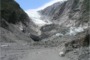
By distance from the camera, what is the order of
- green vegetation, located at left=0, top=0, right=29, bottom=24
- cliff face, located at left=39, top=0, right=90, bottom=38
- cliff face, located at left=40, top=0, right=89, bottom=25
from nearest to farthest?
green vegetation, located at left=0, top=0, right=29, bottom=24, cliff face, located at left=39, top=0, right=90, bottom=38, cliff face, located at left=40, top=0, right=89, bottom=25

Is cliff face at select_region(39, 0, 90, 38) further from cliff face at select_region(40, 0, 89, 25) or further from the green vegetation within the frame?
the green vegetation

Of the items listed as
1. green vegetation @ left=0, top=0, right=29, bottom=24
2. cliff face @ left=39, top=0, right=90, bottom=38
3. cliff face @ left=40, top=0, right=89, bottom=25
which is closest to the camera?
green vegetation @ left=0, top=0, right=29, bottom=24

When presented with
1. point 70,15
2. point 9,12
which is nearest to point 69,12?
point 70,15

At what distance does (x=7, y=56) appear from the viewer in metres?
13.0

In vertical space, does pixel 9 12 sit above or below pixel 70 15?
below

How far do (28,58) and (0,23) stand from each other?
21448 mm

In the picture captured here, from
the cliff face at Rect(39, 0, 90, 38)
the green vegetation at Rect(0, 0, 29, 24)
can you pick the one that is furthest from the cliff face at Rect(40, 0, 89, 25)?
the green vegetation at Rect(0, 0, 29, 24)

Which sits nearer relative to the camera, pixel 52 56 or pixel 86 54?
pixel 86 54

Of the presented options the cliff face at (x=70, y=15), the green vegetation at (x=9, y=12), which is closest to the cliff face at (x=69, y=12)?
the cliff face at (x=70, y=15)

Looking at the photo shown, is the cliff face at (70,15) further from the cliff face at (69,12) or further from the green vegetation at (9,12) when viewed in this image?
the green vegetation at (9,12)

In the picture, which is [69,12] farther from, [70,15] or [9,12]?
[9,12]

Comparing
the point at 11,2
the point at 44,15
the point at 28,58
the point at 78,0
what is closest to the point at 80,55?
the point at 28,58

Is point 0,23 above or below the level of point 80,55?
above

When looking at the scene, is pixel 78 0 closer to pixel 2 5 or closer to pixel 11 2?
pixel 11 2
